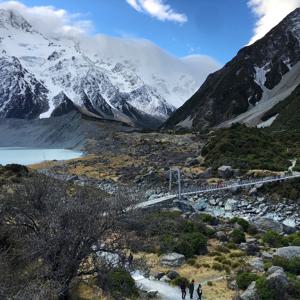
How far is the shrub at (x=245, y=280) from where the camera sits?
75.9ft

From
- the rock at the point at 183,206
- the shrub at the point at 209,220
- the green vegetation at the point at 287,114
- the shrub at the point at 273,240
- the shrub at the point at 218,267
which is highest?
the green vegetation at the point at 287,114

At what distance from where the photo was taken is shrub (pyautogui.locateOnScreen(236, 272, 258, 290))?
23139mm

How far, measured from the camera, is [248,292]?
21391 millimetres

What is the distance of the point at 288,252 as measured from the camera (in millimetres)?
27859

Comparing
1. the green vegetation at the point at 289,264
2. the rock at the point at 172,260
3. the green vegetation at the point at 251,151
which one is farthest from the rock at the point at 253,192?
the green vegetation at the point at 289,264

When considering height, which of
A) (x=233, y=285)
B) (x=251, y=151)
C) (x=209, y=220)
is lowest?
(x=233, y=285)

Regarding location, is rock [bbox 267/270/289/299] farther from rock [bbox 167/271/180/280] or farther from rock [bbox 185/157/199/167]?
rock [bbox 185/157/199/167]

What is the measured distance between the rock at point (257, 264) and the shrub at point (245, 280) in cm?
231

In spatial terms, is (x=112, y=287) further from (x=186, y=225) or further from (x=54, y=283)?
(x=186, y=225)

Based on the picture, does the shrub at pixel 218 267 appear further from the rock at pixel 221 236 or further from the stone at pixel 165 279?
the rock at pixel 221 236

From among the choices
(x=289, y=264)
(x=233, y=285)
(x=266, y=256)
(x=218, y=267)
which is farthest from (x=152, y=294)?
(x=266, y=256)

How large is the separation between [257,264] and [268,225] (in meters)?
10.6

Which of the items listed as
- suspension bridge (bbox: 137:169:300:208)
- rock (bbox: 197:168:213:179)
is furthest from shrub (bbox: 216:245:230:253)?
rock (bbox: 197:168:213:179)

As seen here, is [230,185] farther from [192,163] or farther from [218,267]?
[218,267]
